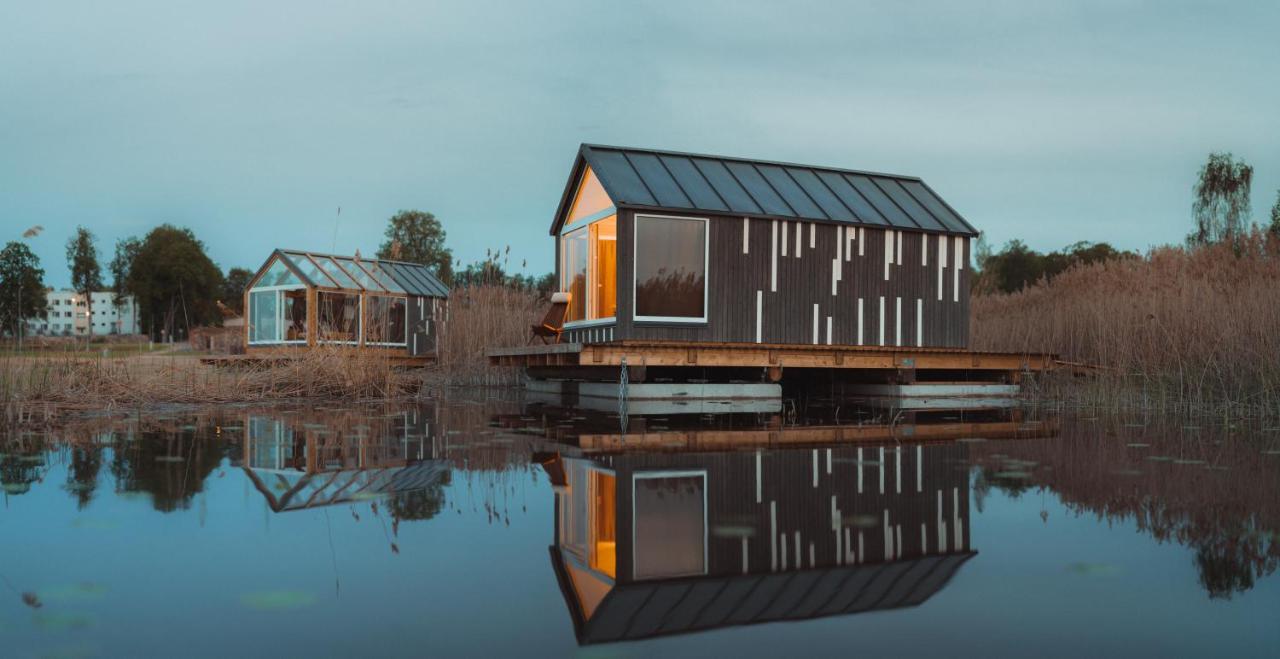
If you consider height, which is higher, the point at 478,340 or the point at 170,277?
the point at 170,277

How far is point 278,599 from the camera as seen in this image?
2.33 m

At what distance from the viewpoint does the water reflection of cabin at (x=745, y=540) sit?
2.29 meters

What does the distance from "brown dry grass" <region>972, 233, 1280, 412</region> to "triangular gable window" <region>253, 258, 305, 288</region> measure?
14.7m

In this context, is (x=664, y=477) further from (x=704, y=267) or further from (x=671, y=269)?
(x=704, y=267)

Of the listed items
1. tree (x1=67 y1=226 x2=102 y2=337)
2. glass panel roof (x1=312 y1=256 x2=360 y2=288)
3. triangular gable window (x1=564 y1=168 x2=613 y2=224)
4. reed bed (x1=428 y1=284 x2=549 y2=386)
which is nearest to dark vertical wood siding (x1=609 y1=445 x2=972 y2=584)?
triangular gable window (x1=564 y1=168 x2=613 y2=224)

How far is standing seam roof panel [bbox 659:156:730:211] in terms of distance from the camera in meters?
10.7

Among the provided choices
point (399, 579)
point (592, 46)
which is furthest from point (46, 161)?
point (399, 579)

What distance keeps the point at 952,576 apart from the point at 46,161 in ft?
95.1

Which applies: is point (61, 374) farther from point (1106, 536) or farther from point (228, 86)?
point (228, 86)

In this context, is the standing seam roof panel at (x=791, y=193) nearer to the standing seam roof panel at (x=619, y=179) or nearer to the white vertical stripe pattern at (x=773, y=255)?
the white vertical stripe pattern at (x=773, y=255)

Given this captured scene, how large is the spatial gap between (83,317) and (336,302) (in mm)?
49755

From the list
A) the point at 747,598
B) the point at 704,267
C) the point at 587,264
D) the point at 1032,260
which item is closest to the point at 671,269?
the point at 704,267

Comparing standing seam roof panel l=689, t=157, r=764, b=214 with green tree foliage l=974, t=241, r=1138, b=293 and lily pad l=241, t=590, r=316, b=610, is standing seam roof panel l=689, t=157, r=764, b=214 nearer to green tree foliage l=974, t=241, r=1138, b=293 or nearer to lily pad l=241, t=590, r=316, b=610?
lily pad l=241, t=590, r=316, b=610

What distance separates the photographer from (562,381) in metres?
12.7
